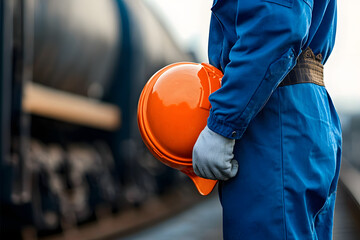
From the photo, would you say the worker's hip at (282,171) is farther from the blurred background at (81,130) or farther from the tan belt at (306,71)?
the blurred background at (81,130)

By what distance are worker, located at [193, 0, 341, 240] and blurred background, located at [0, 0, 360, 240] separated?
97.5 inches

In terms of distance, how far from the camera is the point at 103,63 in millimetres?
6555

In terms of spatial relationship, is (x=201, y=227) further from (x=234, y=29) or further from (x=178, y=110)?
(x=234, y=29)

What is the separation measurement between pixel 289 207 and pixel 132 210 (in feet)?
20.2

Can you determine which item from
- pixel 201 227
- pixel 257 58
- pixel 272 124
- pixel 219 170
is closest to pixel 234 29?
pixel 257 58

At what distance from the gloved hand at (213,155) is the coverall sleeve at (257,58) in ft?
0.09

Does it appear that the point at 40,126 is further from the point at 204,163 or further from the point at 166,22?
the point at 166,22

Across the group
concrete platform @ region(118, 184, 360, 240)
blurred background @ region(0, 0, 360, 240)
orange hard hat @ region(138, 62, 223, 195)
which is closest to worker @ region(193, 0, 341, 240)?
orange hard hat @ region(138, 62, 223, 195)

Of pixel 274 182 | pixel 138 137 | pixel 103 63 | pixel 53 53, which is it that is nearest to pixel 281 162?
pixel 274 182

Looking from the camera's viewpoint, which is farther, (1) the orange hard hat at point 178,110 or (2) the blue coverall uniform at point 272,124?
(1) the orange hard hat at point 178,110

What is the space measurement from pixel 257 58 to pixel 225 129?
22 cm

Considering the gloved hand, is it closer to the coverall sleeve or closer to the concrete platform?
the coverall sleeve

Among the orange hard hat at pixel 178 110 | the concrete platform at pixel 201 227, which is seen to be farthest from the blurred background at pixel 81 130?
the orange hard hat at pixel 178 110

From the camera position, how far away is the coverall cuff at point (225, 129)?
4.71 ft
